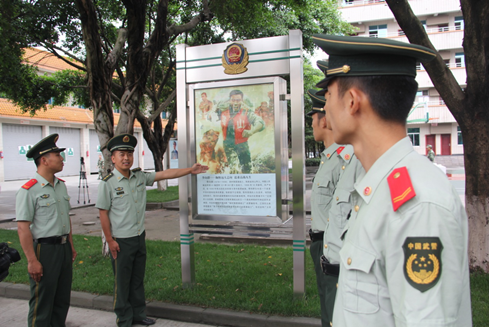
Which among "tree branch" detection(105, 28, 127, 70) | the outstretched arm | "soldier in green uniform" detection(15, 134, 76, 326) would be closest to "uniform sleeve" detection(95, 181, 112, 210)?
"soldier in green uniform" detection(15, 134, 76, 326)

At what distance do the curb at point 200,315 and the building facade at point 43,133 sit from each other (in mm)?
18712

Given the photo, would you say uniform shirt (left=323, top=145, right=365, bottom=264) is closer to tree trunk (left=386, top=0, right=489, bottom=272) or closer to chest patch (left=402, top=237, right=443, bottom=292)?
chest patch (left=402, top=237, right=443, bottom=292)

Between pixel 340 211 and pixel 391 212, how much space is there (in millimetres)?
1500

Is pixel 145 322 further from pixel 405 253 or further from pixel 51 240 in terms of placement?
pixel 405 253

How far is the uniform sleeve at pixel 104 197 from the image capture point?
375 cm

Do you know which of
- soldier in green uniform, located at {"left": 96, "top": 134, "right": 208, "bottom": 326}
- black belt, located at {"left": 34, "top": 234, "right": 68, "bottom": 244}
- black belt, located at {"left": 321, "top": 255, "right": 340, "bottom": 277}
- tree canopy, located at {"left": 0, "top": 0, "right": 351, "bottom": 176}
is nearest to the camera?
black belt, located at {"left": 321, "top": 255, "right": 340, "bottom": 277}

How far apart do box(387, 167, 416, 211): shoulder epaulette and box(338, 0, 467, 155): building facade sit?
114ft

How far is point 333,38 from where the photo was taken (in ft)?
4.27

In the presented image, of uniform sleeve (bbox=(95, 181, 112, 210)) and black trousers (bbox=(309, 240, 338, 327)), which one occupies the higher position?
uniform sleeve (bbox=(95, 181, 112, 210))

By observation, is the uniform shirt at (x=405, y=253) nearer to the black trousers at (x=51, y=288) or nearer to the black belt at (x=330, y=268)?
the black belt at (x=330, y=268)

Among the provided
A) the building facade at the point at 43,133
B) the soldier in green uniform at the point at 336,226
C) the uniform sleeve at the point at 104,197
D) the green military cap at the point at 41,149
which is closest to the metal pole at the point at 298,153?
the soldier in green uniform at the point at 336,226

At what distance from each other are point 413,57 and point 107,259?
225 inches

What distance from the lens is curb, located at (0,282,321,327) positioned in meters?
3.62

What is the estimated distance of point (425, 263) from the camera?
0.89 m
